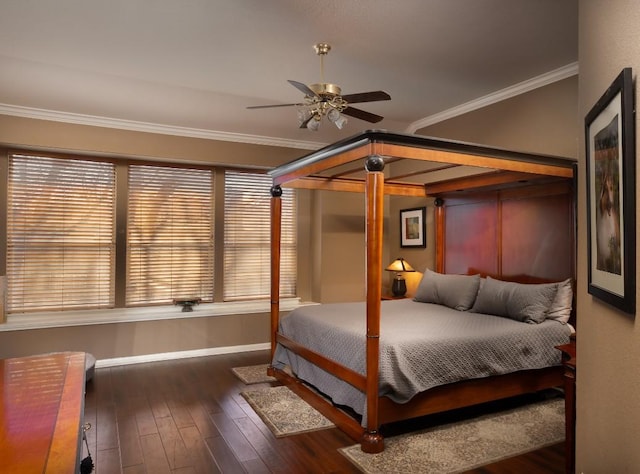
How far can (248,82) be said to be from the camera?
12.7ft

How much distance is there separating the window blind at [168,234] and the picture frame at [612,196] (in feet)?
15.0

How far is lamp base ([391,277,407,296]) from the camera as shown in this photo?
5.51 m

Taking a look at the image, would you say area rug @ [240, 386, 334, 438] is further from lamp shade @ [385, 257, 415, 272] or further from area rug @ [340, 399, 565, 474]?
lamp shade @ [385, 257, 415, 272]

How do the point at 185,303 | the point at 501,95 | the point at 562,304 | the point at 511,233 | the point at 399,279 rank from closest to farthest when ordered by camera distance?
the point at 562,304 → the point at 501,95 → the point at 511,233 → the point at 185,303 → the point at 399,279

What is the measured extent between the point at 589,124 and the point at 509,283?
8.36 ft

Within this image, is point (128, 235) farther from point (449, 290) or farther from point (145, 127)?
point (449, 290)

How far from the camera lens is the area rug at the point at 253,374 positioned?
4.32 metres

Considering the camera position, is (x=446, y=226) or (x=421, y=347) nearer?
(x=421, y=347)

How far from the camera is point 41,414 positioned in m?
1.41

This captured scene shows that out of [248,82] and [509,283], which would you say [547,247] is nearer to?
[509,283]

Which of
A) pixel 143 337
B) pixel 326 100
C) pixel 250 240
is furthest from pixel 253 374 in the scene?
pixel 326 100

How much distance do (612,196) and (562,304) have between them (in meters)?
2.61

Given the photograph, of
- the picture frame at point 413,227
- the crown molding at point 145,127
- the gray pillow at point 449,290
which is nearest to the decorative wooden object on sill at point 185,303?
the crown molding at point 145,127

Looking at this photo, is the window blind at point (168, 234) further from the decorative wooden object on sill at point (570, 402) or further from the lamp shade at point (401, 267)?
the decorative wooden object on sill at point (570, 402)
